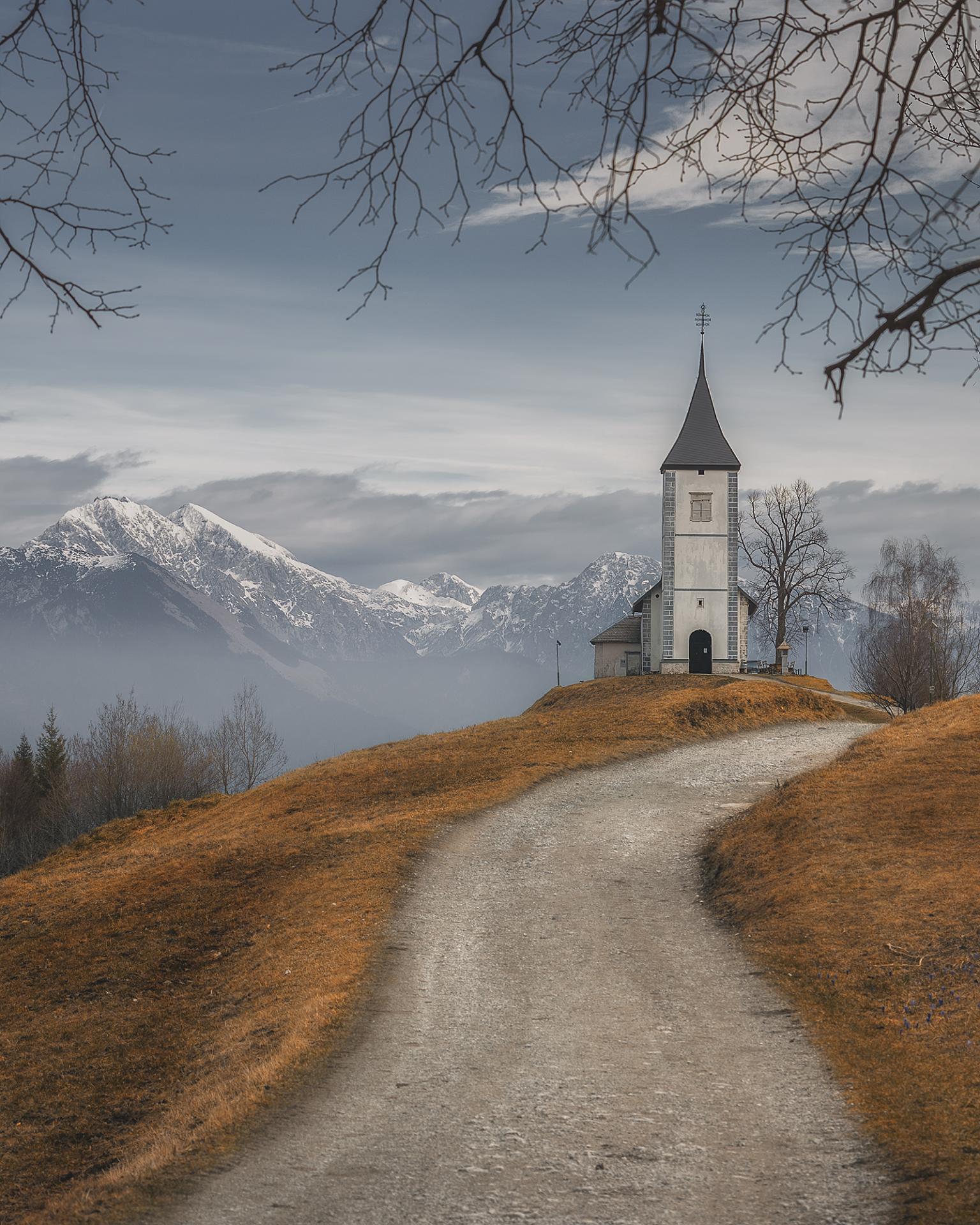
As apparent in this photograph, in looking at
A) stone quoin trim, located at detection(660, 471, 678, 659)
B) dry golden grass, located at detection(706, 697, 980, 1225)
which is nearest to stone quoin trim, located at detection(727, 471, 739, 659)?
stone quoin trim, located at detection(660, 471, 678, 659)

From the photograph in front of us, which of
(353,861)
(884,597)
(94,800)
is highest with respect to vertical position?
(884,597)

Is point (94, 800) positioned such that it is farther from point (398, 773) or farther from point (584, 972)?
point (584, 972)

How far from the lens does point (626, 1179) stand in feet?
21.6

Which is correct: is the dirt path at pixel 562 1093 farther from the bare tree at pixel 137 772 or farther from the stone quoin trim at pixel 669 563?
the bare tree at pixel 137 772

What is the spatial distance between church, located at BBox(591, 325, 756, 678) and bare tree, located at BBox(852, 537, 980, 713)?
6.90m

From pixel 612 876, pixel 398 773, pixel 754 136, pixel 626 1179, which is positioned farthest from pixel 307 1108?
pixel 398 773

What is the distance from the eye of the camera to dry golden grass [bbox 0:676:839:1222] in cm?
848

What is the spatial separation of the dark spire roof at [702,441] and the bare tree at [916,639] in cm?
1138

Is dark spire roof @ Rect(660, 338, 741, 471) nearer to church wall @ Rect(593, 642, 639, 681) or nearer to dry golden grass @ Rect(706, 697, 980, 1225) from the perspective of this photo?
church wall @ Rect(593, 642, 639, 681)

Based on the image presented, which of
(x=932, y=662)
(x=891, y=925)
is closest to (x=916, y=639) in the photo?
(x=932, y=662)

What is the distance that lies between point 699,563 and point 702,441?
6.06 meters

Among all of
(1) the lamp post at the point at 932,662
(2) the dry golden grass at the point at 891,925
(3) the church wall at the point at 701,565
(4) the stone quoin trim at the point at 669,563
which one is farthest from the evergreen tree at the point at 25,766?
(2) the dry golden grass at the point at 891,925

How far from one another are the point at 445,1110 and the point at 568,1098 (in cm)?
95

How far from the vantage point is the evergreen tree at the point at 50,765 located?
206 ft
